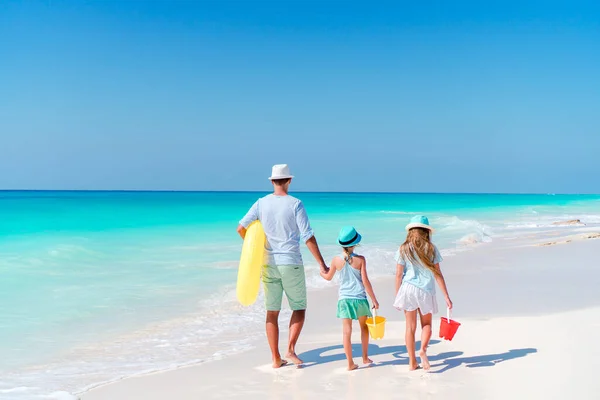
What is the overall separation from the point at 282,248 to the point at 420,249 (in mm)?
1170

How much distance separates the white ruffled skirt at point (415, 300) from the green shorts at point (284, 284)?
0.85 meters

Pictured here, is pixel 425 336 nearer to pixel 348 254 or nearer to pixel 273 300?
pixel 348 254

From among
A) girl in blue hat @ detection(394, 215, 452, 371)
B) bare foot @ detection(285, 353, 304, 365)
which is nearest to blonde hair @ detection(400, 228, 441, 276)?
girl in blue hat @ detection(394, 215, 452, 371)

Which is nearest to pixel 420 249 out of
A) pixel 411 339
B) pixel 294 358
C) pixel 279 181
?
pixel 411 339

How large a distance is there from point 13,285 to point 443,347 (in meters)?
8.41

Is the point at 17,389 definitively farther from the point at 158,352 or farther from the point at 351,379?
the point at 351,379

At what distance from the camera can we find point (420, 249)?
4.81 m

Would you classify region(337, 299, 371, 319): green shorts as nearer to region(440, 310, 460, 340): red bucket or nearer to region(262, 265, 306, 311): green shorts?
region(262, 265, 306, 311): green shorts

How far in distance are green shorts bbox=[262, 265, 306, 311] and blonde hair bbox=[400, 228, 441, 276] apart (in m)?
0.93

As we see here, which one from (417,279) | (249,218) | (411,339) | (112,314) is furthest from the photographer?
(112,314)

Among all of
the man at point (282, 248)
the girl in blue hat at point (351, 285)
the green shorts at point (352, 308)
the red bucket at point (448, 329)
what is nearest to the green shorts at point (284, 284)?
the man at point (282, 248)

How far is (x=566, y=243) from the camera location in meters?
15.8

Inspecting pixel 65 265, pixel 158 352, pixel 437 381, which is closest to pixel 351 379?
pixel 437 381

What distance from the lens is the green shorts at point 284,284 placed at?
16.8 feet
